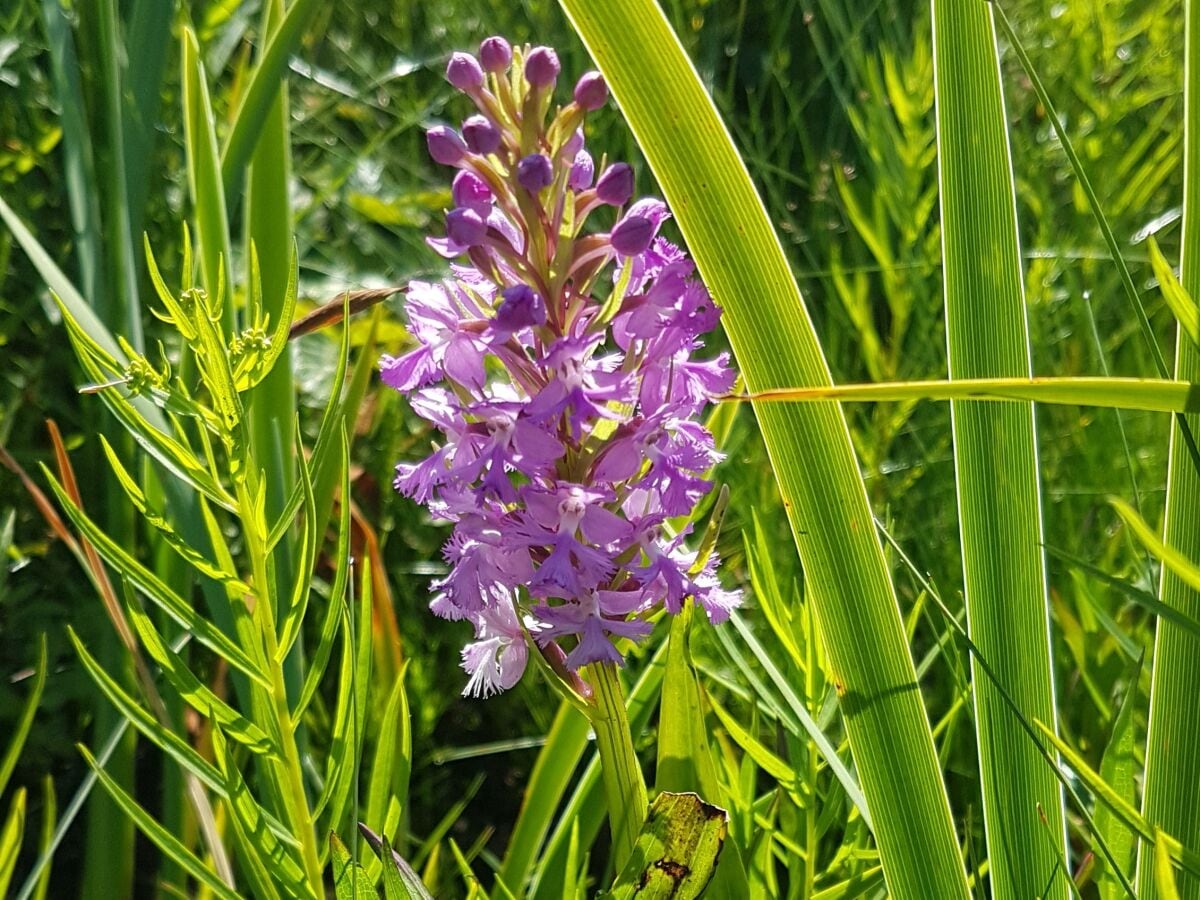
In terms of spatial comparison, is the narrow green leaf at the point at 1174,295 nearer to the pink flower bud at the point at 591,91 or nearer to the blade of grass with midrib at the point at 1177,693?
the blade of grass with midrib at the point at 1177,693

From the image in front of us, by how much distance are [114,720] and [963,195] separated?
1.05 m

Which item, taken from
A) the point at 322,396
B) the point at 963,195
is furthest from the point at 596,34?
the point at 322,396

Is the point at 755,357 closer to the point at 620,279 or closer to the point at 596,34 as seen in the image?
the point at 620,279

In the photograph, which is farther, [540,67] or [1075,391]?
[540,67]

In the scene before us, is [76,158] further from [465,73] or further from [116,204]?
[465,73]

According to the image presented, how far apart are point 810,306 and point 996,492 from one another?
4.19 feet

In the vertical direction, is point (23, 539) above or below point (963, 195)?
below

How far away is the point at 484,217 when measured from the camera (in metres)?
0.72

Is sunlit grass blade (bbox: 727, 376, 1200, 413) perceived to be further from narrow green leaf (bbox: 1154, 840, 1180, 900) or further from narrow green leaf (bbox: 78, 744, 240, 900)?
narrow green leaf (bbox: 78, 744, 240, 900)

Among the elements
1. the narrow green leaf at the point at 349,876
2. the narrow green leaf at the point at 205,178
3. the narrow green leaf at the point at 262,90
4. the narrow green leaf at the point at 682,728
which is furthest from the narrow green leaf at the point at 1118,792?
the narrow green leaf at the point at 262,90

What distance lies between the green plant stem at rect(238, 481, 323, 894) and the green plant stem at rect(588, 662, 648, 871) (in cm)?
22

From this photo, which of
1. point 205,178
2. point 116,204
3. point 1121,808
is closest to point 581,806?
point 1121,808

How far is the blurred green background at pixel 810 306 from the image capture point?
155cm

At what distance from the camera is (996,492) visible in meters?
0.80
